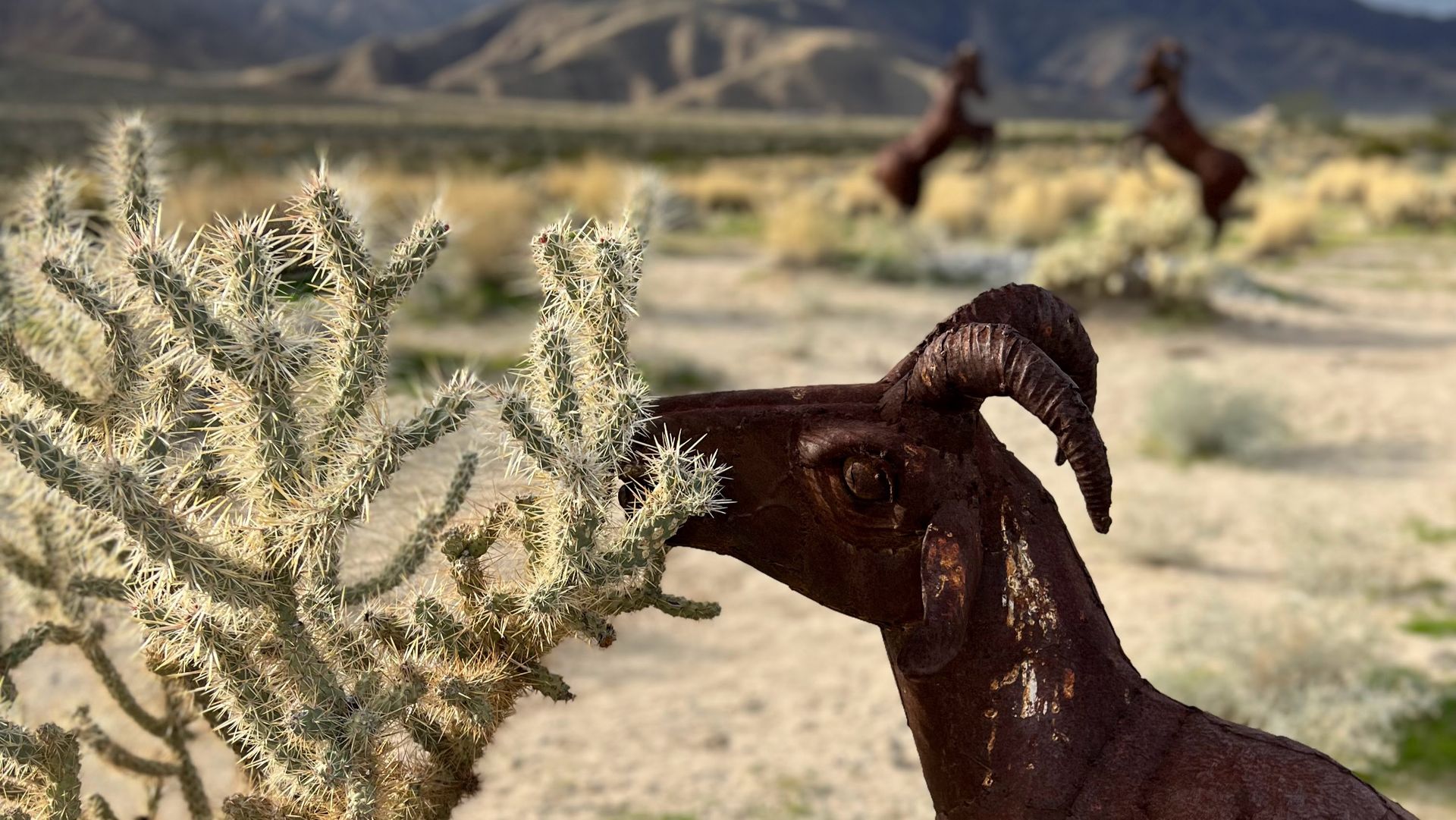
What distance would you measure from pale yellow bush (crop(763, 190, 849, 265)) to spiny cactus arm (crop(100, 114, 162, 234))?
14.7 m

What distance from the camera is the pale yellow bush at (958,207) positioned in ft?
70.7

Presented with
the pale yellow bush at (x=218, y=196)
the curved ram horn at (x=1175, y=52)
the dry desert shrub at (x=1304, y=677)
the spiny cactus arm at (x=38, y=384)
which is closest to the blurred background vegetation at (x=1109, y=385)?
the dry desert shrub at (x=1304, y=677)

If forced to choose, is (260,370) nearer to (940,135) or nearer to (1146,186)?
(940,135)

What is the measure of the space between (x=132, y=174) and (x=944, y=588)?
2.20 meters

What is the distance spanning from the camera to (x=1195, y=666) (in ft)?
16.8

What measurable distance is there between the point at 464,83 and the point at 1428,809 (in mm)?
143159

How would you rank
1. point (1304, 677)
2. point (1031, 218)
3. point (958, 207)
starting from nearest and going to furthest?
point (1304, 677) → point (1031, 218) → point (958, 207)

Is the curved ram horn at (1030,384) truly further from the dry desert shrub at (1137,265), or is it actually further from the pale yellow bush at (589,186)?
the pale yellow bush at (589,186)

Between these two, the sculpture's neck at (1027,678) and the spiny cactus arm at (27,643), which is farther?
the spiny cactus arm at (27,643)

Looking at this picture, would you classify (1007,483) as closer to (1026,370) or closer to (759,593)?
(1026,370)

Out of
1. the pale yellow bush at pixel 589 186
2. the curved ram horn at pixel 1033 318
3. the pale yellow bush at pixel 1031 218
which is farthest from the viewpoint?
the pale yellow bush at pixel 589 186

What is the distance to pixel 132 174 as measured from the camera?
2.65m

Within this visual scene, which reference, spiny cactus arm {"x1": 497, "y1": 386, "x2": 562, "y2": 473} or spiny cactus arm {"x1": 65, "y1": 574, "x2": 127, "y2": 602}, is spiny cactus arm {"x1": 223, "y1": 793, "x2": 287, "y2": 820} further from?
spiny cactus arm {"x1": 497, "y1": 386, "x2": 562, "y2": 473}


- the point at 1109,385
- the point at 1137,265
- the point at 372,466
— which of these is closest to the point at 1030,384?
the point at 372,466
